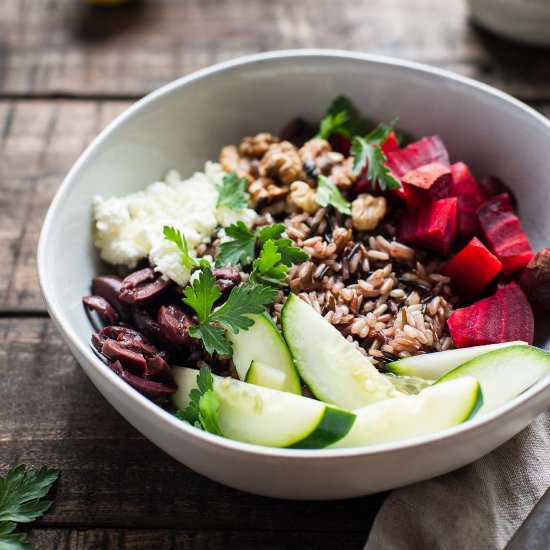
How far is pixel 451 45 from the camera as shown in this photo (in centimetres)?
336

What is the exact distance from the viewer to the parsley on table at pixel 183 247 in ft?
6.97

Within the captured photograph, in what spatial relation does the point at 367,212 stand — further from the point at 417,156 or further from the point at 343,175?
the point at 417,156

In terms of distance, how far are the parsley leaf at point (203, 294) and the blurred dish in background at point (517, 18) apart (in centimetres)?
201

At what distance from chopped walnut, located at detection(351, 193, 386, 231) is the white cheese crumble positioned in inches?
12.3

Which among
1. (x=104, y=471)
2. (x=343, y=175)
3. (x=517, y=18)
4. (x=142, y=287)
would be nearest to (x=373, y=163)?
(x=343, y=175)

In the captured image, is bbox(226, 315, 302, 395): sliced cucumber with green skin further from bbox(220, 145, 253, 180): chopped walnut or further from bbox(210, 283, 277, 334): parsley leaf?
bbox(220, 145, 253, 180): chopped walnut

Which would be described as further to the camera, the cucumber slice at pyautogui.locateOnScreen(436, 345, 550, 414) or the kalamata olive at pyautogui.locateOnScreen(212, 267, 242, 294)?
the kalamata olive at pyautogui.locateOnScreen(212, 267, 242, 294)

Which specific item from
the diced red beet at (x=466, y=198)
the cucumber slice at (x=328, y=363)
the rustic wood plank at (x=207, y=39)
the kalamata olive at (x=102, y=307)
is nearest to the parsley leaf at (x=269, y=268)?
the cucumber slice at (x=328, y=363)

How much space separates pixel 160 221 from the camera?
7.58 feet

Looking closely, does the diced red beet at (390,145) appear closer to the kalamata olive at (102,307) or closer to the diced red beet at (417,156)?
the diced red beet at (417,156)

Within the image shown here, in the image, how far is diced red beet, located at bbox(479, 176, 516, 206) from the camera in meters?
2.47

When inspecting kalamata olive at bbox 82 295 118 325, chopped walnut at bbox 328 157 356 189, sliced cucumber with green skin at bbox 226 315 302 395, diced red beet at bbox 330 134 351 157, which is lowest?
kalamata olive at bbox 82 295 118 325

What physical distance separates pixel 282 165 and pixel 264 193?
0.12 m

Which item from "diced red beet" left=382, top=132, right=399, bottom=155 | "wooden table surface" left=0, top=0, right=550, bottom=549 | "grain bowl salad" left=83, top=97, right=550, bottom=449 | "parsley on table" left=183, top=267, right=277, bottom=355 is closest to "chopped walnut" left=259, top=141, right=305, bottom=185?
"grain bowl salad" left=83, top=97, right=550, bottom=449
